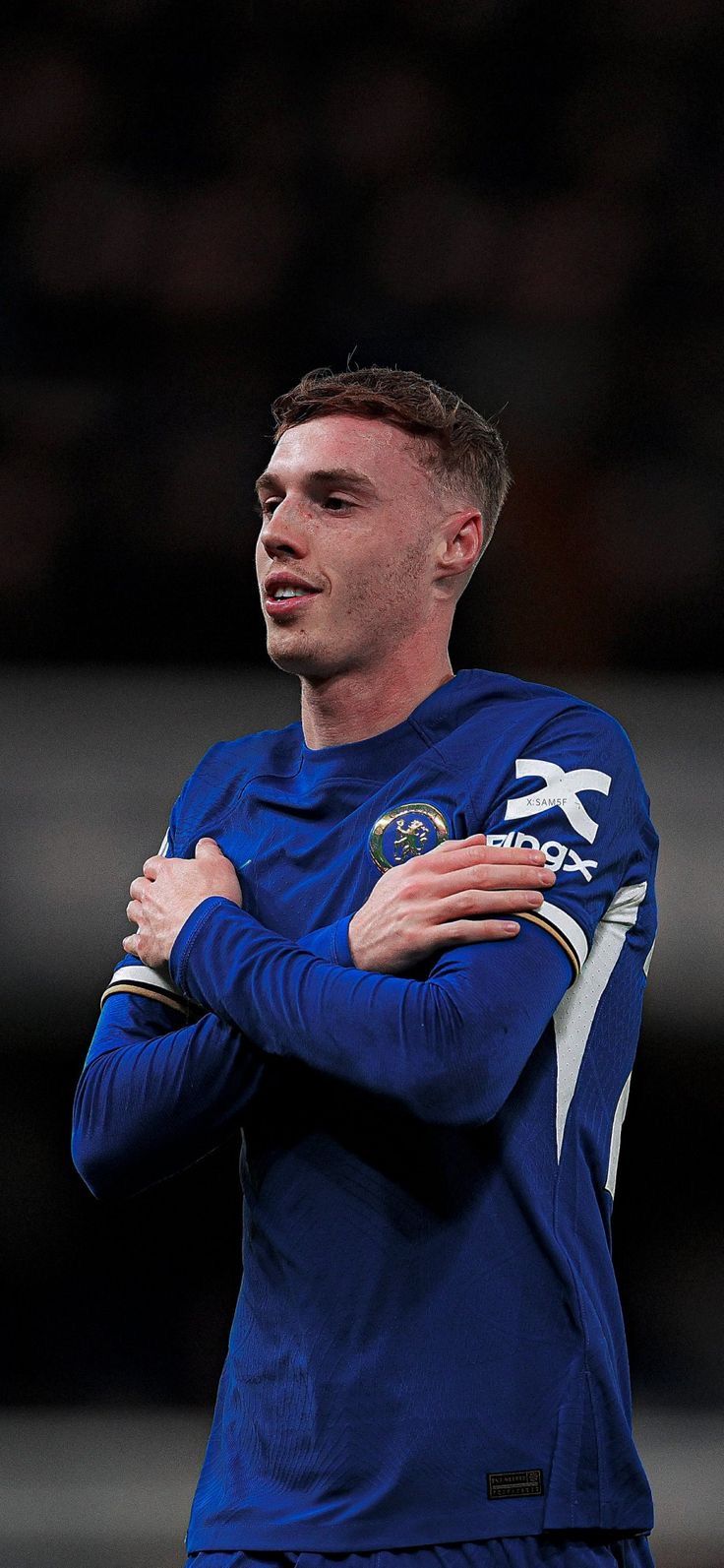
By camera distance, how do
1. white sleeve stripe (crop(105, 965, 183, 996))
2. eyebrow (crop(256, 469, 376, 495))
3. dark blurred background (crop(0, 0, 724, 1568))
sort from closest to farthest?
white sleeve stripe (crop(105, 965, 183, 996)) < eyebrow (crop(256, 469, 376, 495)) < dark blurred background (crop(0, 0, 724, 1568))

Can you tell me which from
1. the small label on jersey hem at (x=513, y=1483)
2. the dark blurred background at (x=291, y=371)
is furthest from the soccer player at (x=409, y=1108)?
the dark blurred background at (x=291, y=371)

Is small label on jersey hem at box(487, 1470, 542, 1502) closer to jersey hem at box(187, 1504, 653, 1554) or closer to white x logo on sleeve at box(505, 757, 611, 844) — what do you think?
jersey hem at box(187, 1504, 653, 1554)

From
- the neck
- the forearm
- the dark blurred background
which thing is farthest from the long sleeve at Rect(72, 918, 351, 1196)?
the dark blurred background

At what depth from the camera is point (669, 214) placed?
3.41 m

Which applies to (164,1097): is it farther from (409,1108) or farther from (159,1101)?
(409,1108)

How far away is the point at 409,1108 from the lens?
1.50 meters

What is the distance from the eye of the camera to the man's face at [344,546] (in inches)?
74.4

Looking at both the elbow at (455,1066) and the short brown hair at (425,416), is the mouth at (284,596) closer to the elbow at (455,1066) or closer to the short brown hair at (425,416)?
the short brown hair at (425,416)

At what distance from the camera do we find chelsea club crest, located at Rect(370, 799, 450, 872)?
→ 67.7 inches

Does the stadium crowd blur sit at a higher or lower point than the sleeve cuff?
higher

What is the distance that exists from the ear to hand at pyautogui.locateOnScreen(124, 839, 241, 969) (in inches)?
17.3

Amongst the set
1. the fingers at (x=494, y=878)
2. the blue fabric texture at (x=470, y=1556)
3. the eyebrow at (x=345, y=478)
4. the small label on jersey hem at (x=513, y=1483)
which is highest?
the eyebrow at (x=345, y=478)

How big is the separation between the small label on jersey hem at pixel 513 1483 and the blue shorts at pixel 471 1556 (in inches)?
1.4

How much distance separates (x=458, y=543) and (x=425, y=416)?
154 millimetres
